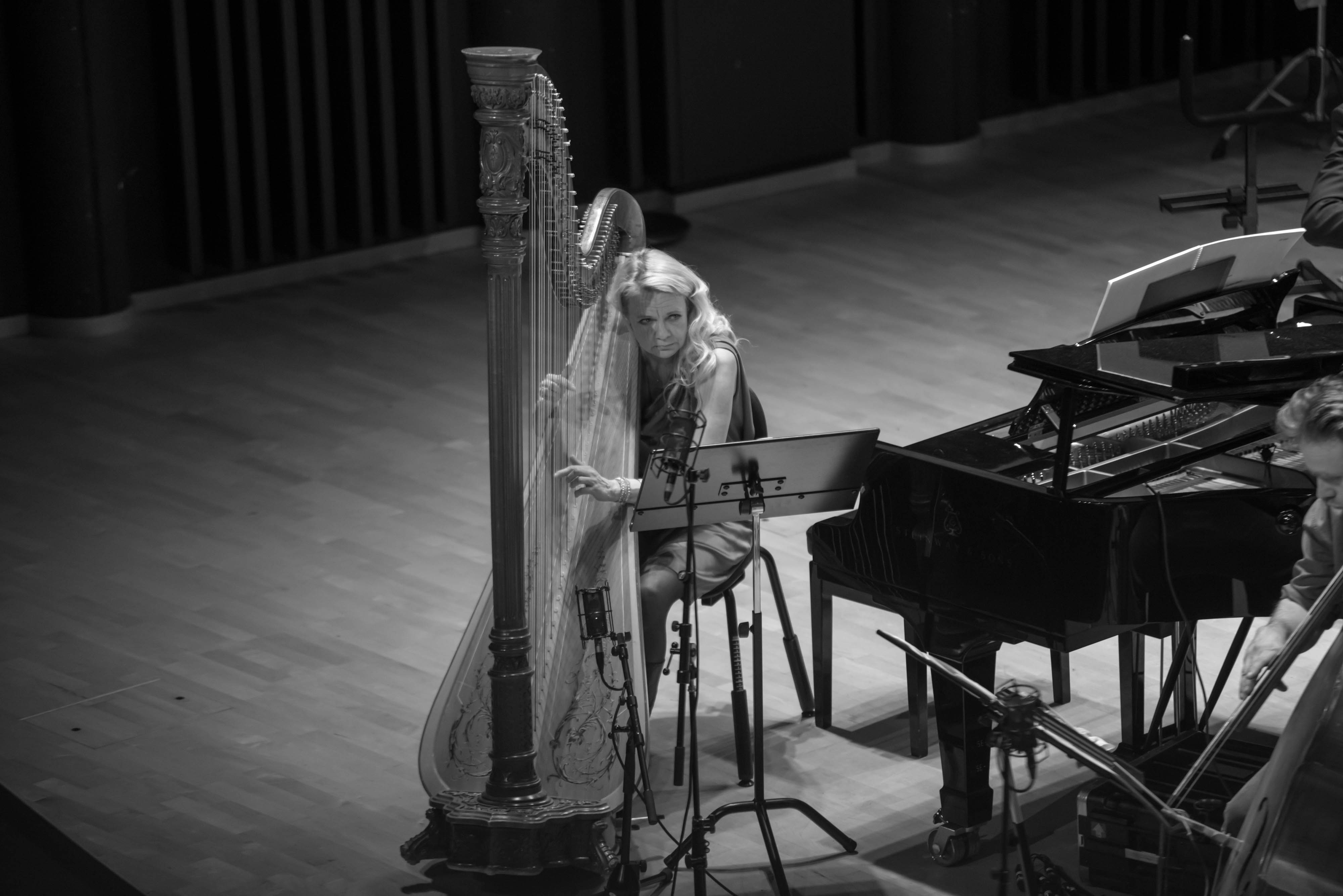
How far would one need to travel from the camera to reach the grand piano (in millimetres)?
3875

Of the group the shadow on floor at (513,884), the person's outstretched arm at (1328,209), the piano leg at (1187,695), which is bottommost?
the shadow on floor at (513,884)

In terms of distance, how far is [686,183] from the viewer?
9711 millimetres

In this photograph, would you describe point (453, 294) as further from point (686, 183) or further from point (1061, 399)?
point (1061, 399)

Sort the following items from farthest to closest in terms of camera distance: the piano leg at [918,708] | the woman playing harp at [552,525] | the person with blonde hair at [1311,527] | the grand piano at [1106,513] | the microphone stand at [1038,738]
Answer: the piano leg at [918,708] → the grand piano at [1106,513] → the woman playing harp at [552,525] → the person with blonde hair at [1311,527] → the microphone stand at [1038,738]

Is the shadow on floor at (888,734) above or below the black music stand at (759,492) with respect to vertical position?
below

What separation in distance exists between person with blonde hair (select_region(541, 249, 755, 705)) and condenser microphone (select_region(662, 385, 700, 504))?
0.47 metres

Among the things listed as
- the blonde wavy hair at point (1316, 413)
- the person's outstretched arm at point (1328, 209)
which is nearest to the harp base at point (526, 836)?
the blonde wavy hair at point (1316, 413)

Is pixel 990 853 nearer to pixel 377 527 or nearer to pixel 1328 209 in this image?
pixel 1328 209

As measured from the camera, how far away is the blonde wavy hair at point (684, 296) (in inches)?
167

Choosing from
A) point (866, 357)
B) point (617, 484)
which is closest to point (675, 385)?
point (617, 484)

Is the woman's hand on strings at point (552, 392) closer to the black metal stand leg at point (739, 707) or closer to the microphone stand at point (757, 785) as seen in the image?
the microphone stand at point (757, 785)

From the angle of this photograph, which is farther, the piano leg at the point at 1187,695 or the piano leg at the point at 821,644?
the piano leg at the point at 821,644

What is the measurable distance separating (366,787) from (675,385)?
1.29 meters

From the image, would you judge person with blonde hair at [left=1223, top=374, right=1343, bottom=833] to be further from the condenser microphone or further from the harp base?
the harp base
